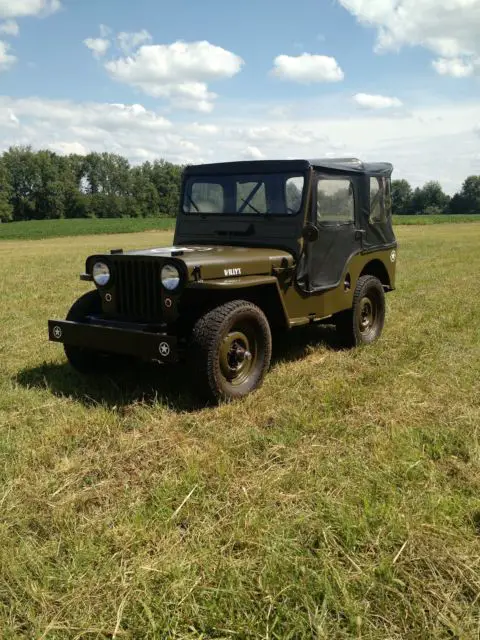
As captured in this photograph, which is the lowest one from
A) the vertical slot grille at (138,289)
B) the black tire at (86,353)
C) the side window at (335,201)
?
the black tire at (86,353)

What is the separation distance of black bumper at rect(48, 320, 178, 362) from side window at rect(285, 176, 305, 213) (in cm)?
185

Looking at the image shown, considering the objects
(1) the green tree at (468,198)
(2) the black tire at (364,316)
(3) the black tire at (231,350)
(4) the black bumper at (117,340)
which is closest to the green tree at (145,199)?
(1) the green tree at (468,198)

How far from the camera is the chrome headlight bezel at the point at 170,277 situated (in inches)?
156

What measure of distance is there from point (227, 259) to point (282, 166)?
1274mm

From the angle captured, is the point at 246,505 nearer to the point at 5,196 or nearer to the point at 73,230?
the point at 73,230

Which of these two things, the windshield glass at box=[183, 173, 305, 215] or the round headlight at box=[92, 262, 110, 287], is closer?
the round headlight at box=[92, 262, 110, 287]

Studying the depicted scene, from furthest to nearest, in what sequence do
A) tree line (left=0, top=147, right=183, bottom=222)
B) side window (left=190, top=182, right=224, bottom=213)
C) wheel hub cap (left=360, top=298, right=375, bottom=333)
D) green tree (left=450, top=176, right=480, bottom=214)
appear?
green tree (left=450, top=176, right=480, bottom=214)
tree line (left=0, top=147, right=183, bottom=222)
wheel hub cap (left=360, top=298, right=375, bottom=333)
side window (left=190, top=182, right=224, bottom=213)

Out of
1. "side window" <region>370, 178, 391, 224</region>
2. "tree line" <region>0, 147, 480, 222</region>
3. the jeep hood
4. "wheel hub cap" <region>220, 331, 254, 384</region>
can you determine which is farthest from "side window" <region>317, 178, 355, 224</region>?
"tree line" <region>0, 147, 480, 222</region>

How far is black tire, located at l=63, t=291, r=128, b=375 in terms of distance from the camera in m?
4.75

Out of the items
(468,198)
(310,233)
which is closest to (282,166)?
(310,233)

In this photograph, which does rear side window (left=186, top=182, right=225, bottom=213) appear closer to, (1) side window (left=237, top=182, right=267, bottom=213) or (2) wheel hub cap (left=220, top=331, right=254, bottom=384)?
(1) side window (left=237, top=182, right=267, bottom=213)

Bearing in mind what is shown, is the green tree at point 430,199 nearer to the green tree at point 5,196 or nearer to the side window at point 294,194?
the green tree at point 5,196

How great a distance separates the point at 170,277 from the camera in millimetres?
4008

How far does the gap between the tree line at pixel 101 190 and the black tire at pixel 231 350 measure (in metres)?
70.3
